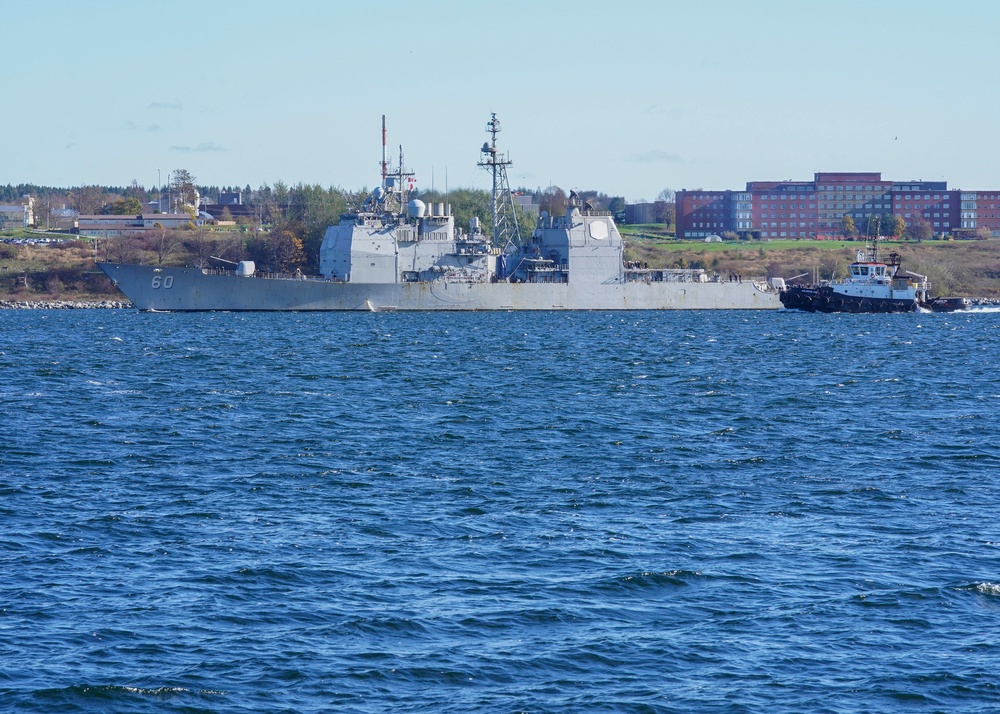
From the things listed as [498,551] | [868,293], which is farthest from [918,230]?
[498,551]

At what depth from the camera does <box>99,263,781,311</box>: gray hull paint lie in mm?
66000

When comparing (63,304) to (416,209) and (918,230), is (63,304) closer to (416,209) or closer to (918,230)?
(416,209)

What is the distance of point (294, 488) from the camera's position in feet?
52.7

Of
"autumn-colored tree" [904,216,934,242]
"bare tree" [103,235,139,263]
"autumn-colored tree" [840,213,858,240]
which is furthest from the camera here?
"autumn-colored tree" [840,213,858,240]

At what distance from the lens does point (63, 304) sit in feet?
287

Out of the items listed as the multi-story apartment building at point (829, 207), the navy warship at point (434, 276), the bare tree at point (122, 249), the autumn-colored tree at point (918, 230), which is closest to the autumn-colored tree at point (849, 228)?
the multi-story apartment building at point (829, 207)

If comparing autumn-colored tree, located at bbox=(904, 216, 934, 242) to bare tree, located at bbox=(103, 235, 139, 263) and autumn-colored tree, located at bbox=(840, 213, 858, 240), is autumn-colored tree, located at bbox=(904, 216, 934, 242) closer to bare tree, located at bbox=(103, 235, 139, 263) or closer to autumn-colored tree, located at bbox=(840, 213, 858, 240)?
autumn-colored tree, located at bbox=(840, 213, 858, 240)

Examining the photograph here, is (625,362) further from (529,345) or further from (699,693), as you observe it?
(699,693)

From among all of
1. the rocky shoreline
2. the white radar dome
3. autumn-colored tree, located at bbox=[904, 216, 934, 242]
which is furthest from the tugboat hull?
autumn-colored tree, located at bbox=[904, 216, 934, 242]

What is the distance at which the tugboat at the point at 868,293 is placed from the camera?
6925 centimetres

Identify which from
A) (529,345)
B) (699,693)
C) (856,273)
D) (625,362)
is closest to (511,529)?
(699,693)

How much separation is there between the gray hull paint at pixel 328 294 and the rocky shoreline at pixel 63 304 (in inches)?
761

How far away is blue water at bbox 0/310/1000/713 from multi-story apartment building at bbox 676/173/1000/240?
104761mm

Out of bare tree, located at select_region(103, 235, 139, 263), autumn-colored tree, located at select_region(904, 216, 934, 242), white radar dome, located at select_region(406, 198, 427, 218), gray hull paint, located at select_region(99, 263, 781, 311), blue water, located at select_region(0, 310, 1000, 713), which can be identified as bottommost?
blue water, located at select_region(0, 310, 1000, 713)
